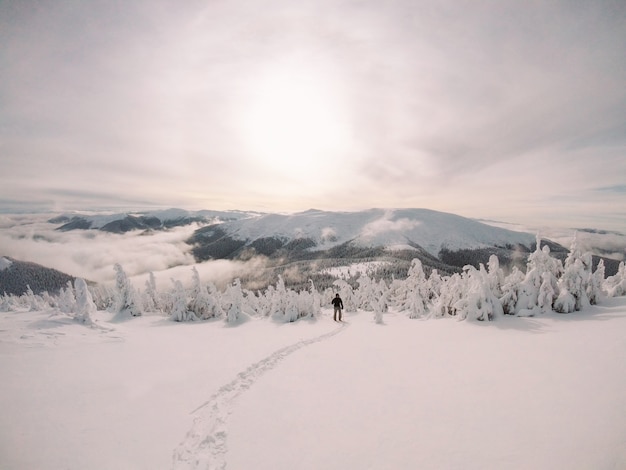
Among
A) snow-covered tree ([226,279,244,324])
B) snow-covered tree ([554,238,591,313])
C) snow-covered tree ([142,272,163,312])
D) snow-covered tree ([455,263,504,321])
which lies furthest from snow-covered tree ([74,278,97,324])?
snow-covered tree ([142,272,163,312])

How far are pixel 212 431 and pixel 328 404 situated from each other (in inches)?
113

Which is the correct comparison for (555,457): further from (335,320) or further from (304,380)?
(335,320)

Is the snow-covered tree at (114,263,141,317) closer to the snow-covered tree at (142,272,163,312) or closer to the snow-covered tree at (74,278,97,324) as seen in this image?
the snow-covered tree at (74,278,97,324)

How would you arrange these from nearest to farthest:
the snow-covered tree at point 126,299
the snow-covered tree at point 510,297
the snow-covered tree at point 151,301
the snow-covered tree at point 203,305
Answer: the snow-covered tree at point 510,297 < the snow-covered tree at point 126,299 < the snow-covered tree at point 203,305 < the snow-covered tree at point 151,301

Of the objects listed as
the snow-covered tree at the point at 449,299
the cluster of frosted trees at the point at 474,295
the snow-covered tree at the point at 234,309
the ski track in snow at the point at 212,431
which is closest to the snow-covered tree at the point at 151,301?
the cluster of frosted trees at the point at 474,295

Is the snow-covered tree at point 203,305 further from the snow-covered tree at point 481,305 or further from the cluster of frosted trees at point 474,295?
the snow-covered tree at point 481,305

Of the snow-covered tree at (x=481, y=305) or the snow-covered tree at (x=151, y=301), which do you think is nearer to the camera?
the snow-covered tree at (x=481, y=305)

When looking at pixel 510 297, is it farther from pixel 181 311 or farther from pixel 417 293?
pixel 181 311

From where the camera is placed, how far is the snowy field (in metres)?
5.18

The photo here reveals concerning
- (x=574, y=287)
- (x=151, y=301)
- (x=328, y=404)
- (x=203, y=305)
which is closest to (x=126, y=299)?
(x=203, y=305)

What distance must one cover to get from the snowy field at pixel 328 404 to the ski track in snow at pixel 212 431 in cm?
4

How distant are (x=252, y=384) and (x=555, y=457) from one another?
755 centimetres

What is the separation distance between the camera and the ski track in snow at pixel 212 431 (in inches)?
228

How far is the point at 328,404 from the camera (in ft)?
24.4
